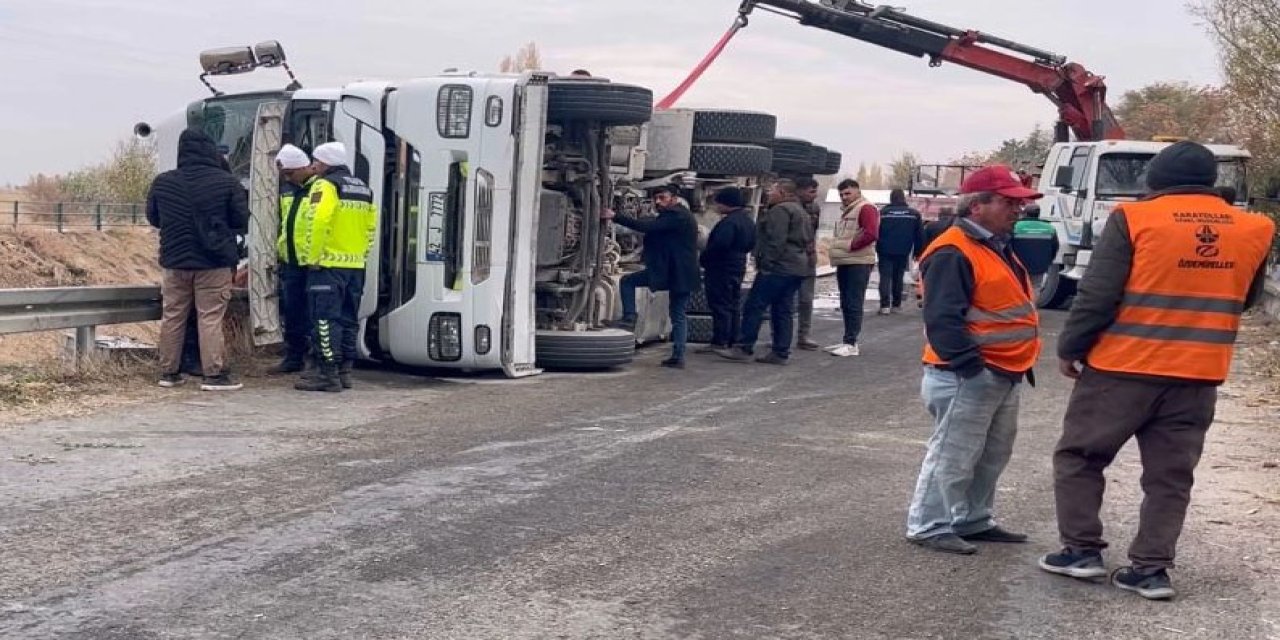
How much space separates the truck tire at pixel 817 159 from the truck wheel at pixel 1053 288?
178 inches

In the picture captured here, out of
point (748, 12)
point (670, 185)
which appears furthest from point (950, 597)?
point (748, 12)

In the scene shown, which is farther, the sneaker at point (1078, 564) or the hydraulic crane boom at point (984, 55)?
the hydraulic crane boom at point (984, 55)

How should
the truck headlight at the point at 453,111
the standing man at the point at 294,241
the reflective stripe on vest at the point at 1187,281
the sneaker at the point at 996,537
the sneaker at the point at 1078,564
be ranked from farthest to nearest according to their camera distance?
the truck headlight at the point at 453,111 < the standing man at the point at 294,241 < the sneaker at the point at 996,537 < the sneaker at the point at 1078,564 < the reflective stripe on vest at the point at 1187,281

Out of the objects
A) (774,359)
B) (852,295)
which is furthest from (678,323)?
(852,295)

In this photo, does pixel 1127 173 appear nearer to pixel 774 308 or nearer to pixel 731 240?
pixel 774 308

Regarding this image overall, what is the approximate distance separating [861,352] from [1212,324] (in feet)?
28.2

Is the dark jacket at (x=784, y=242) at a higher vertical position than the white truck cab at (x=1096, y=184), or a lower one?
lower

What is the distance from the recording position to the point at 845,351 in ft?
44.5

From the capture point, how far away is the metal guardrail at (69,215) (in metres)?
35.0

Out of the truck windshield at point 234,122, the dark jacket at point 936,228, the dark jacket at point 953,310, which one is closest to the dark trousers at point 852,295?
the dark jacket at point 936,228

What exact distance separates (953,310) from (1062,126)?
657 inches

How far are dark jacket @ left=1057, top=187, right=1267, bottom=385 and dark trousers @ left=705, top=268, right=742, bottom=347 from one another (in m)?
7.73

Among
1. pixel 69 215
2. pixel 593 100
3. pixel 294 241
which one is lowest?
pixel 69 215

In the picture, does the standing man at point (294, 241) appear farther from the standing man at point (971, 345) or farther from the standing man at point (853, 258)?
the standing man at point (853, 258)
